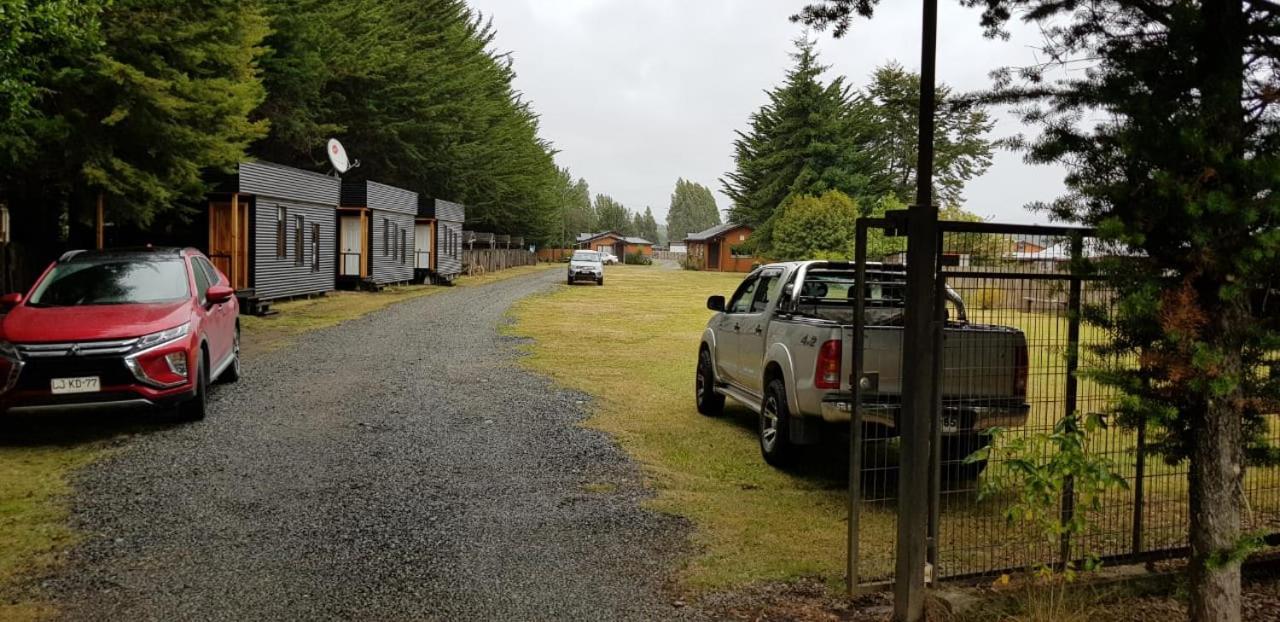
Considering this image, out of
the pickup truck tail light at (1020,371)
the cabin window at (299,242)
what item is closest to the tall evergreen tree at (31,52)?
the pickup truck tail light at (1020,371)

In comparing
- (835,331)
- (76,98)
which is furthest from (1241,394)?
(76,98)

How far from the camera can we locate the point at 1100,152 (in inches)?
149

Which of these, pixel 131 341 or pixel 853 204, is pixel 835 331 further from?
pixel 853 204

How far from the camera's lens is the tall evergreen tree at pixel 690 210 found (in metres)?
188

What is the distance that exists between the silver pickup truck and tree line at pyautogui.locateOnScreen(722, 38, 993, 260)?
3752 cm

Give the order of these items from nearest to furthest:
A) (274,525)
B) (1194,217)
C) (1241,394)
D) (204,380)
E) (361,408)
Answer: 1. (1194,217)
2. (1241,394)
3. (274,525)
4. (204,380)
5. (361,408)

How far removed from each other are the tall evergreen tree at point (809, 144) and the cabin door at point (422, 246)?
22682 millimetres

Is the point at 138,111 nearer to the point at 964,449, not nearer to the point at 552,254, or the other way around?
the point at 964,449

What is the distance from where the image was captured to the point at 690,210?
189250 millimetres

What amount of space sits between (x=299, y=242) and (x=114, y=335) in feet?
59.5

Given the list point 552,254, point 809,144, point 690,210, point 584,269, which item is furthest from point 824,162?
point 690,210

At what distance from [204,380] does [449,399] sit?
A: 105 inches

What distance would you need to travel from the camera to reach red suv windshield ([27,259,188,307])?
9.13 meters

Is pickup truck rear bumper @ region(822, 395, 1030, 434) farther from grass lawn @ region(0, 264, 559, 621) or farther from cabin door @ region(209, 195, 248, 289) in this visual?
cabin door @ region(209, 195, 248, 289)
